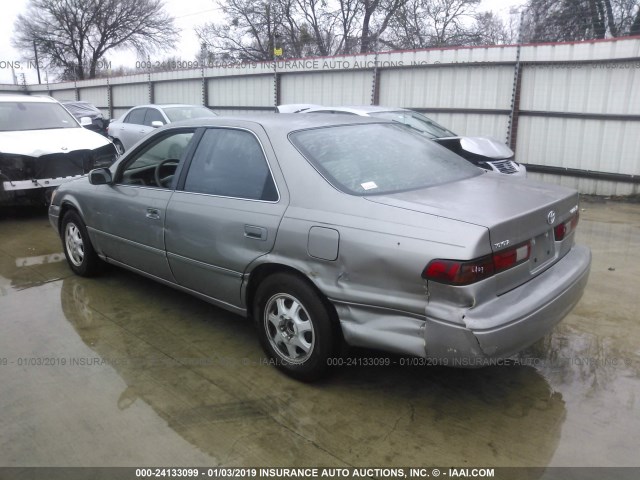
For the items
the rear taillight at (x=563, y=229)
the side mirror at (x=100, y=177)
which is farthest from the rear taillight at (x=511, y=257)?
the side mirror at (x=100, y=177)

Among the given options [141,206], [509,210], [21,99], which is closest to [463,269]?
[509,210]

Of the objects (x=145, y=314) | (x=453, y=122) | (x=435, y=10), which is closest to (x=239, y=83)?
(x=453, y=122)

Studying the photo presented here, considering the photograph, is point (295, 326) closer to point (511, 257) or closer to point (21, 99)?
point (511, 257)

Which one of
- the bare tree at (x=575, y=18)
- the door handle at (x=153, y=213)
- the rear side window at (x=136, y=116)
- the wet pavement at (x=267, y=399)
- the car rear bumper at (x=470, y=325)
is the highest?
the bare tree at (x=575, y=18)

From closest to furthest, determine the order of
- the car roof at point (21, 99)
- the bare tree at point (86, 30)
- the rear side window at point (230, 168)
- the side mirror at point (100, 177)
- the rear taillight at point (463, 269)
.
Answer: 1. the rear taillight at point (463, 269)
2. the rear side window at point (230, 168)
3. the side mirror at point (100, 177)
4. the car roof at point (21, 99)
5. the bare tree at point (86, 30)

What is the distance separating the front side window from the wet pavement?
1.03m

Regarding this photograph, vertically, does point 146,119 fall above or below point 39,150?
above

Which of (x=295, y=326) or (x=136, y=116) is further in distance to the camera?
(x=136, y=116)

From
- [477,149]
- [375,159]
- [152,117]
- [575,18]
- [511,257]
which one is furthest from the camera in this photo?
[575,18]

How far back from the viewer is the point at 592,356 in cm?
361

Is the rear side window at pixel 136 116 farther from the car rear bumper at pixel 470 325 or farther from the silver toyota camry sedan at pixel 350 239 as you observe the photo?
the car rear bumper at pixel 470 325

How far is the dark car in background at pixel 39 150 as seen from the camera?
24.0 feet

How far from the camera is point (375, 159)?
3.47m

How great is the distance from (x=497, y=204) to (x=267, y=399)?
1667 millimetres
